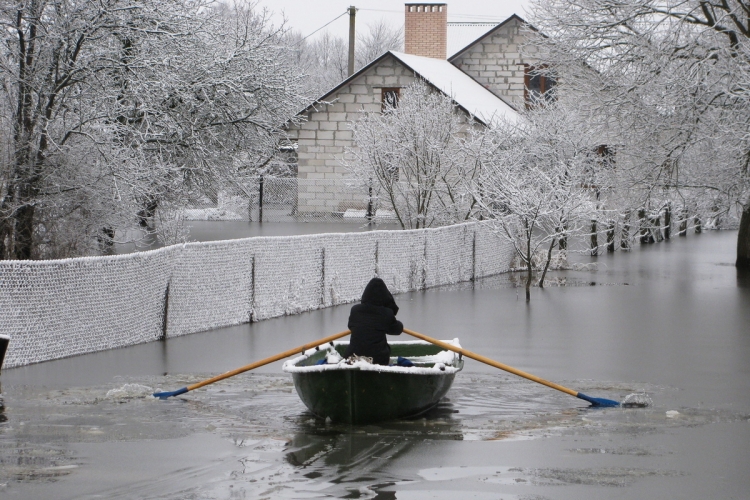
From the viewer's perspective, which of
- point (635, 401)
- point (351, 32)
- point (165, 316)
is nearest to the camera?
point (635, 401)

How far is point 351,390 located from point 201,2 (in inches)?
686

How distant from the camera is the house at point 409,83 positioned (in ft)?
141

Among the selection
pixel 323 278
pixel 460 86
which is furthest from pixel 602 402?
pixel 460 86

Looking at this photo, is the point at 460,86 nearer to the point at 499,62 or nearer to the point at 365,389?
the point at 499,62

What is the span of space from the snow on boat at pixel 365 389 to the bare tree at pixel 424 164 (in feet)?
59.3

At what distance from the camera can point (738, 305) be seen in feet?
69.7

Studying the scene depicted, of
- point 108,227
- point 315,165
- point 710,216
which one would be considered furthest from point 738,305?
point 315,165

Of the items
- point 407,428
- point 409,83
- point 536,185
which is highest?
point 409,83

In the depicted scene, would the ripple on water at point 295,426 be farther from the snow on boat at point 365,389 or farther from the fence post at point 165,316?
the fence post at point 165,316

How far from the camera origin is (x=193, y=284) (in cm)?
1656

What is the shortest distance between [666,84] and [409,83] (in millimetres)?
19698

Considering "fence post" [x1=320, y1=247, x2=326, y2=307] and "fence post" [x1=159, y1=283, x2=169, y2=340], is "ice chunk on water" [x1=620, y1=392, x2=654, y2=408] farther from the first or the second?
"fence post" [x1=320, y1=247, x2=326, y2=307]

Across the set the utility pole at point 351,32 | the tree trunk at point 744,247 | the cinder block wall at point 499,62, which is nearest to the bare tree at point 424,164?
the tree trunk at point 744,247

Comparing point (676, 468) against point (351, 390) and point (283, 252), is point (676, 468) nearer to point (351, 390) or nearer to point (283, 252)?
point (351, 390)
